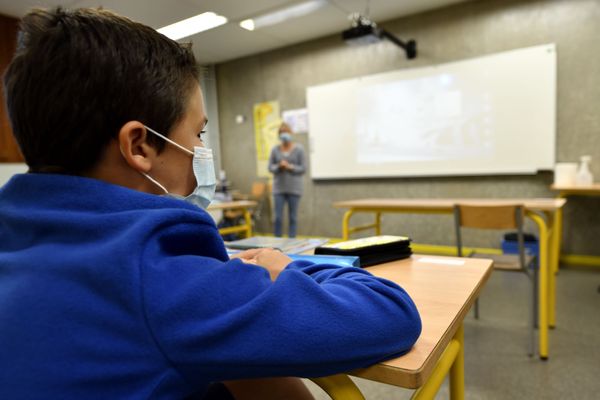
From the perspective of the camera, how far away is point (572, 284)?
275 centimetres

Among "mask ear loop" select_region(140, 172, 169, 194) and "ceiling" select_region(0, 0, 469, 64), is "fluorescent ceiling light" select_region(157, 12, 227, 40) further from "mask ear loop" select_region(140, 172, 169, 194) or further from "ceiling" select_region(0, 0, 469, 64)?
"ceiling" select_region(0, 0, 469, 64)

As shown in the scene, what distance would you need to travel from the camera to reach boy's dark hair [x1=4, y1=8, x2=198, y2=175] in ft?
1.31

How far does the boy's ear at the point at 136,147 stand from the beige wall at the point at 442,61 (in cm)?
374

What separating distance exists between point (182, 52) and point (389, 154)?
3.80m

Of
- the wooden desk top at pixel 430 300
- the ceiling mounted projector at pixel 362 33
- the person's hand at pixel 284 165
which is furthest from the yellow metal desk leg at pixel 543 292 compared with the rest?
the person's hand at pixel 284 165

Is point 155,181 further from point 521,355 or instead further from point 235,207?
point 235,207

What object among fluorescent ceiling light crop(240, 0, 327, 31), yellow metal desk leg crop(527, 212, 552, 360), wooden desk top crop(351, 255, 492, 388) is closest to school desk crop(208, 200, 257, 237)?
fluorescent ceiling light crop(240, 0, 327, 31)

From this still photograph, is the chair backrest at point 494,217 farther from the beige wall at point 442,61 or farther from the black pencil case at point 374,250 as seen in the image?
the beige wall at point 442,61

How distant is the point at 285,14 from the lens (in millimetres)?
3643

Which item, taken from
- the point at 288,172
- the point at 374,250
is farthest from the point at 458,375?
the point at 288,172

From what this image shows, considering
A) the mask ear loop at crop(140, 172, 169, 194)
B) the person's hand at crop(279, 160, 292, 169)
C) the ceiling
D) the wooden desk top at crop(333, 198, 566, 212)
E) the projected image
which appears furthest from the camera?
the person's hand at crop(279, 160, 292, 169)

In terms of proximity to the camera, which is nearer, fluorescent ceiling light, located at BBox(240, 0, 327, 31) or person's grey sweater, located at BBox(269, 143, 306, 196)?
fluorescent ceiling light, located at BBox(240, 0, 327, 31)

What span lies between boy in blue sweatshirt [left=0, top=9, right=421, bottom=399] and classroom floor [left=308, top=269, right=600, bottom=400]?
1270 millimetres

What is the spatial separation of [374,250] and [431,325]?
16.0 inches
